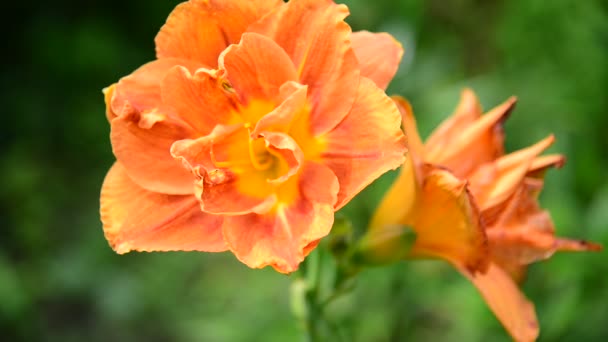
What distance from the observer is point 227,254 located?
3348 millimetres

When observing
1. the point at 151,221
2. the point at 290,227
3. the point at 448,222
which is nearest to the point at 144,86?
the point at 151,221

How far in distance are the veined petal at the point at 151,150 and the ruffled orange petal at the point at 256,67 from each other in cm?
12

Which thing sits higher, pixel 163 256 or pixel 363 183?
pixel 363 183

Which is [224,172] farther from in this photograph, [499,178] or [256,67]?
[499,178]

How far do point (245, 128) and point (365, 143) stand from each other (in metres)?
0.20

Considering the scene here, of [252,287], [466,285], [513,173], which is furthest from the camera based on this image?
[252,287]

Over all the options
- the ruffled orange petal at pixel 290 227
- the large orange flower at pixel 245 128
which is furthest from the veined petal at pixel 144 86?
the ruffled orange petal at pixel 290 227

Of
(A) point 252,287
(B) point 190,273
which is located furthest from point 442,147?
(B) point 190,273

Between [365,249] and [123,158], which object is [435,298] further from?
[123,158]

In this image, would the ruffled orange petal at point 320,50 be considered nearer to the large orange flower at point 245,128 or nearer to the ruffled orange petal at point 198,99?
the large orange flower at point 245,128

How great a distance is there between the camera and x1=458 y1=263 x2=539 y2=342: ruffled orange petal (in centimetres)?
145

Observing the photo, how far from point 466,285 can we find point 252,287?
85 cm

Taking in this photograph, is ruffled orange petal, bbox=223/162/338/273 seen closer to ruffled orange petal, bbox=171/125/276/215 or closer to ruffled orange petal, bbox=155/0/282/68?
ruffled orange petal, bbox=171/125/276/215

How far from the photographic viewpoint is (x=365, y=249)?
5.08ft
